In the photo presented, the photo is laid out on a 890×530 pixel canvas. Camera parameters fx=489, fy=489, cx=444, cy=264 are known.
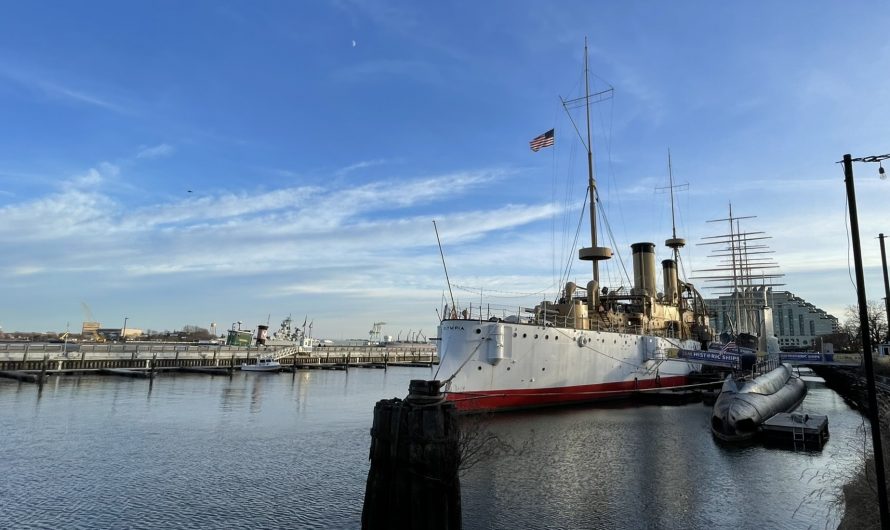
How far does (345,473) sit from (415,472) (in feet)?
32.0

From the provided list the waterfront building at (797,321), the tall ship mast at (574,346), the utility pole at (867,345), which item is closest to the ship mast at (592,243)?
the tall ship mast at (574,346)

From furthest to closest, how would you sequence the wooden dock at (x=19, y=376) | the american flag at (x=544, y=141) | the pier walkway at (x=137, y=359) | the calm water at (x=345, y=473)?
the pier walkway at (x=137, y=359), the wooden dock at (x=19, y=376), the american flag at (x=544, y=141), the calm water at (x=345, y=473)

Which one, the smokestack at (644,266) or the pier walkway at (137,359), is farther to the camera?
the pier walkway at (137,359)

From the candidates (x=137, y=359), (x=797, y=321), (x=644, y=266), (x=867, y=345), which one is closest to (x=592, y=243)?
(x=644, y=266)

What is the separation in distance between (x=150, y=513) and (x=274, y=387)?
43.5 m

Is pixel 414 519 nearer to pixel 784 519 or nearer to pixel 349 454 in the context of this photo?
pixel 784 519

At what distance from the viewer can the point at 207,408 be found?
120ft

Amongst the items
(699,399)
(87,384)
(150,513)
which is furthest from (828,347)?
(87,384)

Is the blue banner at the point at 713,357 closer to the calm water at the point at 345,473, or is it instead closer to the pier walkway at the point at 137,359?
the calm water at the point at 345,473

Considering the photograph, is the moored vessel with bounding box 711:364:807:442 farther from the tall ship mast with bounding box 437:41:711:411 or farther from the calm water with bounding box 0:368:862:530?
the tall ship mast with bounding box 437:41:711:411

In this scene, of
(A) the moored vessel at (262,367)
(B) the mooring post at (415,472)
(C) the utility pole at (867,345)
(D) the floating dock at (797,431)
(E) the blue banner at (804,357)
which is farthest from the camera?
(A) the moored vessel at (262,367)

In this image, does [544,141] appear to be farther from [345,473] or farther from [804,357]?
[804,357]

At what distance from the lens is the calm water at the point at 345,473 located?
13.9 metres

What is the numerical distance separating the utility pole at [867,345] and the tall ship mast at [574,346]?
13345 mm
